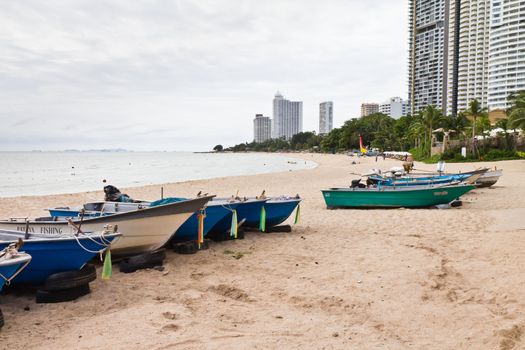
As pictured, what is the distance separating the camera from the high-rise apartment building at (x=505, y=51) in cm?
8781

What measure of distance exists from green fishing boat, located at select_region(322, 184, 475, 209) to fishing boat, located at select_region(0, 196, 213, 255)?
8333 mm

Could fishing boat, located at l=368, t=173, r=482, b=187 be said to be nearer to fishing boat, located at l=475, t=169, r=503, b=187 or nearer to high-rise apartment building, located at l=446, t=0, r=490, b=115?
fishing boat, located at l=475, t=169, r=503, b=187

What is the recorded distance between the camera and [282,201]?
1123 centimetres

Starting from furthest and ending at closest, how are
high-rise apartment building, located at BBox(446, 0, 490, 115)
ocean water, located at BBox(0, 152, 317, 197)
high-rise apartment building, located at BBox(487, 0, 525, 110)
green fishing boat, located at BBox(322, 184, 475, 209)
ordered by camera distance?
high-rise apartment building, located at BBox(446, 0, 490, 115) → high-rise apartment building, located at BBox(487, 0, 525, 110) → ocean water, located at BBox(0, 152, 317, 197) → green fishing boat, located at BBox(322, 184, 475, 209)

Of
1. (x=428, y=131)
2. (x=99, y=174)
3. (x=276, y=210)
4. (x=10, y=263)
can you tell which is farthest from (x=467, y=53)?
(x=10, y=263)

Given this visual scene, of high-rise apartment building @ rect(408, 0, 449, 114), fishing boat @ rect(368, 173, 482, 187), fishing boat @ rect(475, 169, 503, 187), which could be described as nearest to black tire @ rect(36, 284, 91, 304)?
fishing boat @ rect(368, 173, 482, 187)

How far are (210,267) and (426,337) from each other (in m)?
4.41

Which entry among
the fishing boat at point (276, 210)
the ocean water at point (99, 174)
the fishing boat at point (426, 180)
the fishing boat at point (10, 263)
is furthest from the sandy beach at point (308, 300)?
the ocean water at point (99, 174)

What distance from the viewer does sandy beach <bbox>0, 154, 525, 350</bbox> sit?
488 centimetres

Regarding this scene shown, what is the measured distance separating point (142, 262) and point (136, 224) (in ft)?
2.38

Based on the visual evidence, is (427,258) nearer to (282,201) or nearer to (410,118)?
(282,201)

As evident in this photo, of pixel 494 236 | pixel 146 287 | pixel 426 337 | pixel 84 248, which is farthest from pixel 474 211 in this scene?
pixel 84 248

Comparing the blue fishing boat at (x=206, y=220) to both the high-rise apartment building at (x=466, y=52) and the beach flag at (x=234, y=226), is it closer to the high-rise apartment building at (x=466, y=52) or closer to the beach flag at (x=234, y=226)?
the beach flag at (x=234, y=226)

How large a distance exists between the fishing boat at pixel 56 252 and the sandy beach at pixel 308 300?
0.44m
